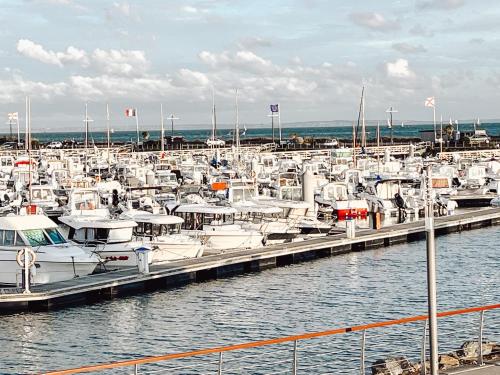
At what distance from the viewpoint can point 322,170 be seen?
265ft

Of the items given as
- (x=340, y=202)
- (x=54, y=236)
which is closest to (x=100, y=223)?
(x=54, y=236)

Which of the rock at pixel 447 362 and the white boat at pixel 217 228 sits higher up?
the white boat at pixel 217 228

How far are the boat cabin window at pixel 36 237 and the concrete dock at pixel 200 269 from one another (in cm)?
208

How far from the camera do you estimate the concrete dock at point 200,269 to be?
3447 cm

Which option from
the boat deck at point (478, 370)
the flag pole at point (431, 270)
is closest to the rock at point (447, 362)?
the boat deck at point (478, 370)

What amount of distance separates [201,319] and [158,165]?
2057 inches

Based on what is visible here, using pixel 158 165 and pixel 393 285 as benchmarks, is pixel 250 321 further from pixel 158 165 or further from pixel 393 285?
pixel 158 165

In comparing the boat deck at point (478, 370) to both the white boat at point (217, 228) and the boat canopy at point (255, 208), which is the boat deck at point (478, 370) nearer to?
the white boat at point (217, 228)

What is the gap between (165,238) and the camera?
4209 cm

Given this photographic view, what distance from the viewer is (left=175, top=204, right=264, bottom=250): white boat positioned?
4459 centimetres

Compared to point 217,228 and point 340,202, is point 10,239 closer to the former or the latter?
point 217,228

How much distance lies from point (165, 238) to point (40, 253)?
693 cm

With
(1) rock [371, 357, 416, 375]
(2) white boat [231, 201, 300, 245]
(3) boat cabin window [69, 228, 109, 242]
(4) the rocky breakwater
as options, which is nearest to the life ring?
(3) boat cabin window [69, 228, 109, 242]

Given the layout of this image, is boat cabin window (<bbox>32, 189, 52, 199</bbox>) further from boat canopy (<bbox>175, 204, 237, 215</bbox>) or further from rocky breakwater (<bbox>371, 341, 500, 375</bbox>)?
rocky breakwater (<bbox>371, 341, 500, 375</bbox>)
